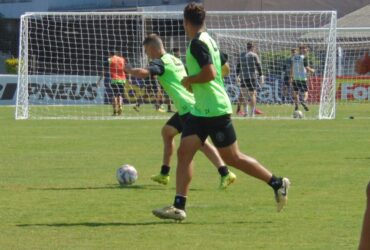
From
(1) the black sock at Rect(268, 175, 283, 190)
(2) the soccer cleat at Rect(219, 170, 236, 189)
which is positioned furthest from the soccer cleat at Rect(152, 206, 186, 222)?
(2) the soccer cleat at Rect(219, 170, 236, 189)

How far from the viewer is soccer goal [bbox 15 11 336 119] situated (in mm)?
32906

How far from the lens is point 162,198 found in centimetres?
1139

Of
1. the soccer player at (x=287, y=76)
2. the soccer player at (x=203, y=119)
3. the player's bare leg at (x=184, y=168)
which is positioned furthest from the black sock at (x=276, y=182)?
the soccer player at (x=287, y=76)

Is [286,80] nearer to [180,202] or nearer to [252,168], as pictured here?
[252,168]

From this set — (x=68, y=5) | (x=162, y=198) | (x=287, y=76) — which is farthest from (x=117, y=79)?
(x=68, y=5)

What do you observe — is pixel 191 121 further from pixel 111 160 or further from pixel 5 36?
pixel 5 36

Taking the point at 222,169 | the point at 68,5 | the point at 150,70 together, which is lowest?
the point at 222,169

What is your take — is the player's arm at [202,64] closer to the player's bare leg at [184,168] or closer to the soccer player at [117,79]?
the player's bare leg at [184,168]

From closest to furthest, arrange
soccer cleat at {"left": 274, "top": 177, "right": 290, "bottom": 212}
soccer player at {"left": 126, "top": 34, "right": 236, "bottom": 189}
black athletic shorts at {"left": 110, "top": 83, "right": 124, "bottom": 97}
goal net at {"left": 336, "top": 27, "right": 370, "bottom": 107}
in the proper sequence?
soccer cleat at {"left": 274, "top": 177, "right": 290, "bottom": 212}
soccer player at {"left": 126, "top": 34, "right": 236, "bottom": 189}
black athletic shorts at {"left": 110, "top": 83, "right": 124, "bottom": 97}
goal net at {"left": 336, "top": 27, "right": 370, "bottom": 107}

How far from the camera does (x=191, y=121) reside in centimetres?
981

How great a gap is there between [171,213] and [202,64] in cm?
134

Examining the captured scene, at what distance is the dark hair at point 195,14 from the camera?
9570 mm

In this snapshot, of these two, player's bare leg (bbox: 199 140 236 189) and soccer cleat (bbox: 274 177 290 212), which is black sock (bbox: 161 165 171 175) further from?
soccer cleat (bbox: 274 177 290 212)

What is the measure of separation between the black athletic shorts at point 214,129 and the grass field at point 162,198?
2.31 feet
